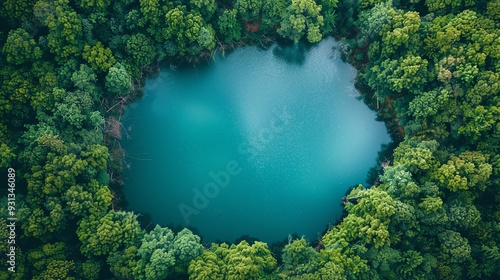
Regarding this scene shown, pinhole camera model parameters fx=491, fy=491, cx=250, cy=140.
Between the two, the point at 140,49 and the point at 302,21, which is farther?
the point at 302,21

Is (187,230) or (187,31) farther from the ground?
(187,31)

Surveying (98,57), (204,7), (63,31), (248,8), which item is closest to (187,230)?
(98,57)

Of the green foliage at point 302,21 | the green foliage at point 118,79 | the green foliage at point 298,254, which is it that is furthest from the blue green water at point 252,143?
the green foliage at point 298,254

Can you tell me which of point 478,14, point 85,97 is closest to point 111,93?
point 85,97

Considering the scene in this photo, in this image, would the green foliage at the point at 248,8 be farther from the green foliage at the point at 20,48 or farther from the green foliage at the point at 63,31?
the green foliage at the point at 20,48

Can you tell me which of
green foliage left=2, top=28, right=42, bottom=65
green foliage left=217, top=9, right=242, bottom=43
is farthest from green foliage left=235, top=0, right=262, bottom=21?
green foliage left=2, top=28, right=42, bottom=65

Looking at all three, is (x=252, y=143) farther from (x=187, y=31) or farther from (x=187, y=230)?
(x=187, y=31)

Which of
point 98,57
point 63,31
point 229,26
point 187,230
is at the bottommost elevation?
point 187,230
